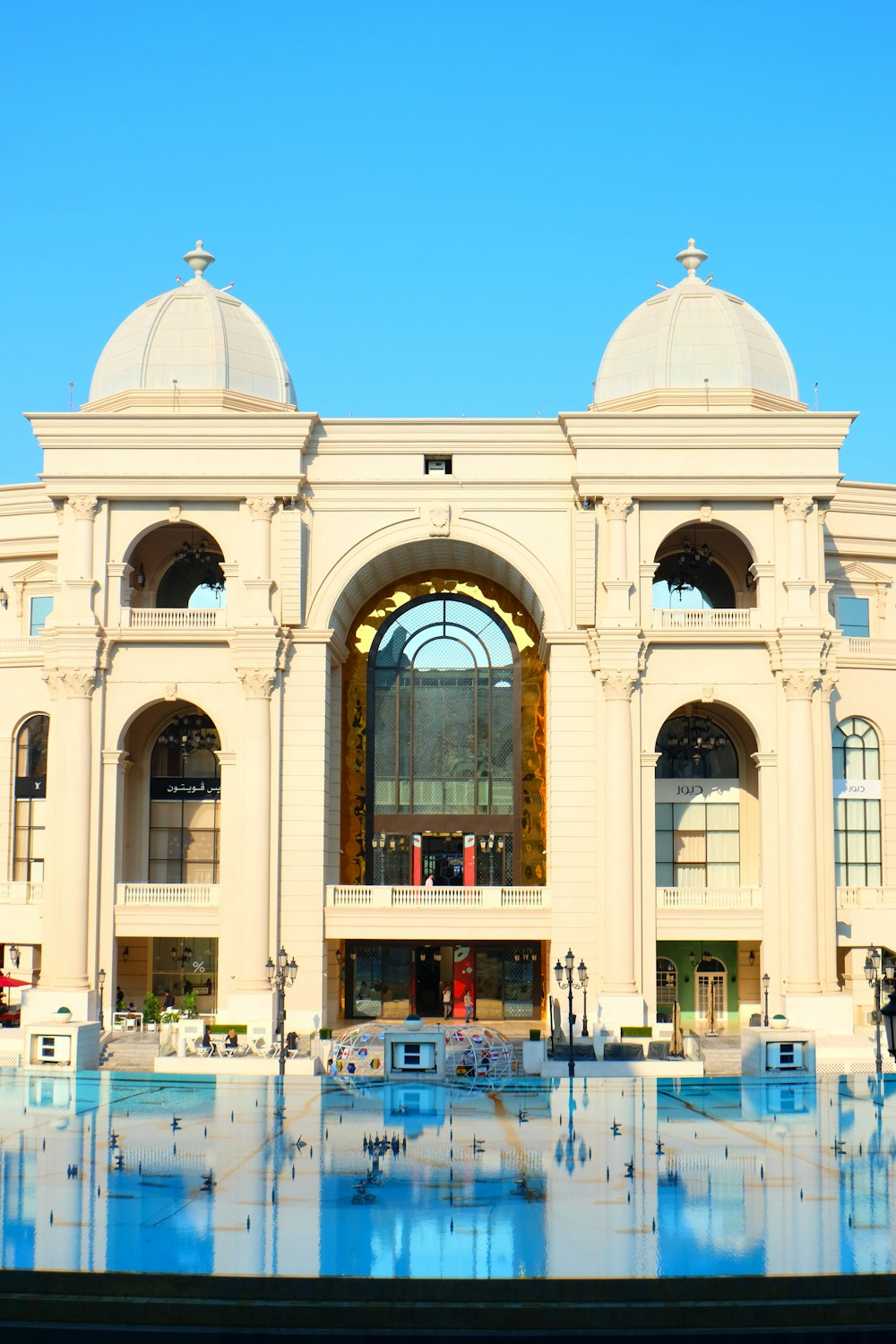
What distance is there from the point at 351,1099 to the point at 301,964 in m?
18.5

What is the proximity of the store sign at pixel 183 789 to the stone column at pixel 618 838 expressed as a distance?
14.2 meters

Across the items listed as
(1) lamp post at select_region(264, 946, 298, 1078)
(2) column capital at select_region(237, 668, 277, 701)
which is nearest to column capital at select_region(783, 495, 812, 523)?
(2) column capital at select_region(237, 668, 277, 701)

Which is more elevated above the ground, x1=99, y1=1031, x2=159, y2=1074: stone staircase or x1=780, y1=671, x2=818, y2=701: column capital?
x1=780, y1=671, x2=818, y2=701: column capital

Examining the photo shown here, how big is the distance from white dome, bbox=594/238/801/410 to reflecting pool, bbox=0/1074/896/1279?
26.6 meters

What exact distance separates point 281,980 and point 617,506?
17.8 metres

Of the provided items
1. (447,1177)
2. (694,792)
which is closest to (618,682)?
(694,792)

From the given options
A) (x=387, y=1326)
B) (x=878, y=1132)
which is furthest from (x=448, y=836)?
(x=387, y=1326)

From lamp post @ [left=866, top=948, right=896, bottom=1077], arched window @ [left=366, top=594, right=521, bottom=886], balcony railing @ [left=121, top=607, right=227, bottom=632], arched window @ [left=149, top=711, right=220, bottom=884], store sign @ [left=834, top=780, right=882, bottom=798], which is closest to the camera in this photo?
lamp post @ [left=866, top=948, right=896, bottom=1077]

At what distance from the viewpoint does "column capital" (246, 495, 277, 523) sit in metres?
49.1

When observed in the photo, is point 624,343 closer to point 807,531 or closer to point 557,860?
point 807,531

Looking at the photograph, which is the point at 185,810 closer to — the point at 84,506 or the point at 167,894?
the point at 167,894

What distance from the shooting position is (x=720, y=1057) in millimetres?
43781

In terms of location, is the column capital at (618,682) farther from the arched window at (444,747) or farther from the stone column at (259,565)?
the stone column at (259,565)

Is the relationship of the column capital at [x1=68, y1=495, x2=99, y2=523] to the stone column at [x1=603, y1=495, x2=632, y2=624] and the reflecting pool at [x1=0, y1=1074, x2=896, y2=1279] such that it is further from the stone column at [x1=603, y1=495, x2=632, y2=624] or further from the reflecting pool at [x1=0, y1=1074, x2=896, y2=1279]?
the reflecting pool at [x1=0, y1=1074, x2=896, y2=1279]
